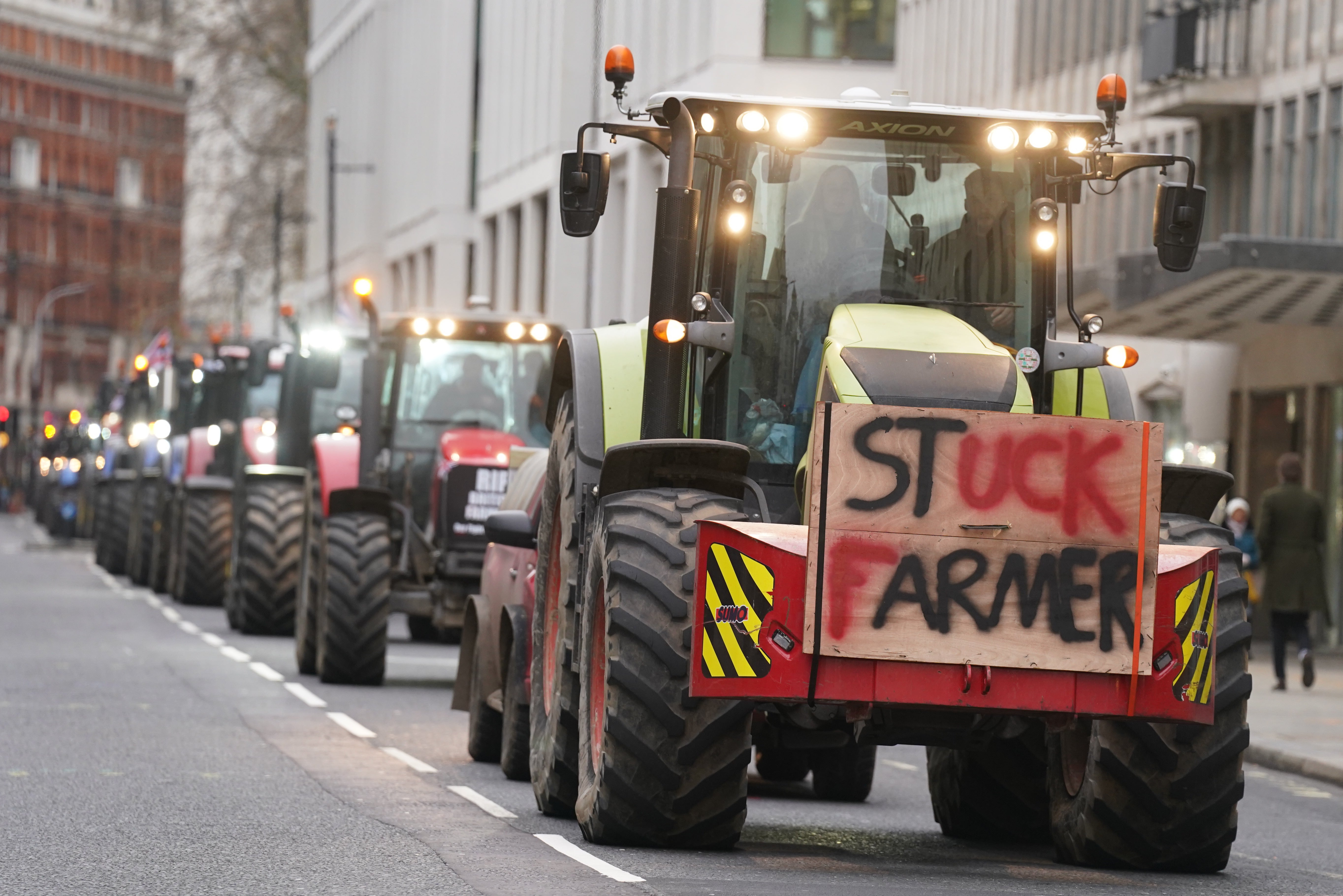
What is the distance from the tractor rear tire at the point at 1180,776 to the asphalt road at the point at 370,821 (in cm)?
13

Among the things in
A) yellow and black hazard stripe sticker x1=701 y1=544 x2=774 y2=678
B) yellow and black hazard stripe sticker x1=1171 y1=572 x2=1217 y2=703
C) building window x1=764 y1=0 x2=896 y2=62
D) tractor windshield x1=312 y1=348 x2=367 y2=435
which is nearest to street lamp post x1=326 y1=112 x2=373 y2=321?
building window x1=764 y1=0 x2=896 y2=62

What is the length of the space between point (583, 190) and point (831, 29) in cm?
3412

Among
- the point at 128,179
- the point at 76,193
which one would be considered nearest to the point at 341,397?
the point at 76,193

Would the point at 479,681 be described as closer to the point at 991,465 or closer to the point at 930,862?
the point at 930,862

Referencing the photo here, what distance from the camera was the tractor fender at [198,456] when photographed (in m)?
32.1

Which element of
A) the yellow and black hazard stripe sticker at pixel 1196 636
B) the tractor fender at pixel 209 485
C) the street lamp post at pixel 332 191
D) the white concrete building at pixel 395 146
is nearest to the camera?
the yellow and black hazard stripe sticker at pixel 1196 636

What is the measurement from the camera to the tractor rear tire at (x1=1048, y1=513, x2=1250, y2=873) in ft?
32.3

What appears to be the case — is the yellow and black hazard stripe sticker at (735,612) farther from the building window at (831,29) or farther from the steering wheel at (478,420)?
the building window at (831,29)

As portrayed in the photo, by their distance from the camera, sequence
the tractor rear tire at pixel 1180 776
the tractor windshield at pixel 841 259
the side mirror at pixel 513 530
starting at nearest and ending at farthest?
the tractor rear tire at pixel 1180 776 → the tractor windshield at pixel 841 259 → the side mirror at pixel 513 530

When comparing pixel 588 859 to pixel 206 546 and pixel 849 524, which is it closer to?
pixel 849 524

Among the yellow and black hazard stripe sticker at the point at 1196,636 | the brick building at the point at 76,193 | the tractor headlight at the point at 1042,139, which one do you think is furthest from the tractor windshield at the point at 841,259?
the brick building at the point at 76,193

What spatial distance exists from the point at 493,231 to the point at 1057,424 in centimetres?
5113

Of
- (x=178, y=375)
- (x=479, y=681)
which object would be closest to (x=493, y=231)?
(x=178, y=375)

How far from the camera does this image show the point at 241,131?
88562 millimetres
